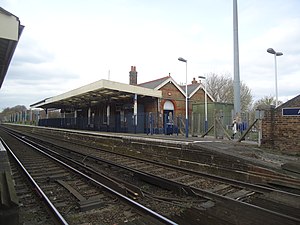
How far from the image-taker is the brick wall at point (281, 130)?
9.56 m

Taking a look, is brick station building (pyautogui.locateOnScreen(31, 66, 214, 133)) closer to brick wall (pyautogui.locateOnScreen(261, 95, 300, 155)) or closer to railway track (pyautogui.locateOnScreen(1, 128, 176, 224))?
brick wall (pyautogui.locateOnScreen(261, 95, 300, 155))

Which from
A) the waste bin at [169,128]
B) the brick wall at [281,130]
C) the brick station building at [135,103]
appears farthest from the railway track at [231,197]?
A: the brick station building at [135,103]

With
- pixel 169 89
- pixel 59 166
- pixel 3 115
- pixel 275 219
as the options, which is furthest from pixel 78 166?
pixel 3 115

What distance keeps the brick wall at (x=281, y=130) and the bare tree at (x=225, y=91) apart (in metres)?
36.4

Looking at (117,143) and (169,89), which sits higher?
(169,89)

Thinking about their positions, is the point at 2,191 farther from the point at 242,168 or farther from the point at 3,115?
the point at 3,115

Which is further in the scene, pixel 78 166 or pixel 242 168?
pixel 78 166

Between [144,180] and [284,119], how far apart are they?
653 cm

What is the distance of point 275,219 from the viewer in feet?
13.9

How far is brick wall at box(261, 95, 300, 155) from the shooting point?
31.4ft

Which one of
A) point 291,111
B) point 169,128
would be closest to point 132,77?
point 169,128

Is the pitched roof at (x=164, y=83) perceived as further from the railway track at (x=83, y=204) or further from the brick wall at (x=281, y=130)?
the railway track at (x=83, y=204)

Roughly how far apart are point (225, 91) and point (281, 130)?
40.2 m

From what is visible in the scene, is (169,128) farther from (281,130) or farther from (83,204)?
(83,204)
